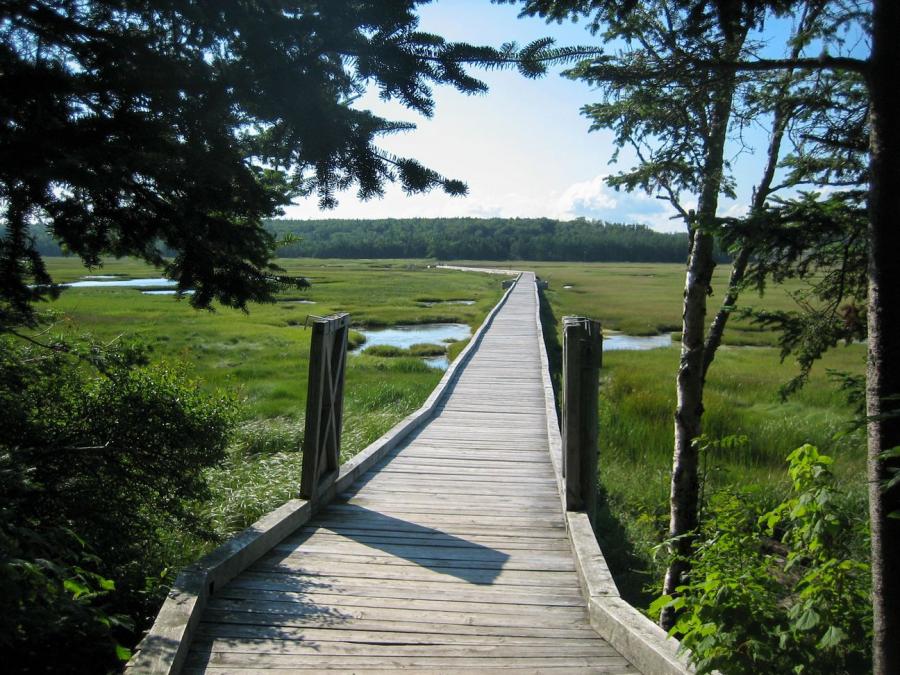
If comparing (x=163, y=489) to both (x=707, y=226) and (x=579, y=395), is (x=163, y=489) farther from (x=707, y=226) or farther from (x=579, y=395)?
(x=707, y=226)

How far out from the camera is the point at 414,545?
13.7 ft

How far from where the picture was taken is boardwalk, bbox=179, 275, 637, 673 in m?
2.89

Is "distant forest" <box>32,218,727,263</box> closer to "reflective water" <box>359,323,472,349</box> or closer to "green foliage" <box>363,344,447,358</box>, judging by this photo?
"reflective water" <box>359,323,472,349</box>

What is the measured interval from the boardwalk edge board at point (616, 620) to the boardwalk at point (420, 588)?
59 mm

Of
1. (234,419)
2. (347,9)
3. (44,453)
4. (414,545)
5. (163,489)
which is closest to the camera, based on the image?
(347,9)

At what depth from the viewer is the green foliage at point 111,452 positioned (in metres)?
3.83

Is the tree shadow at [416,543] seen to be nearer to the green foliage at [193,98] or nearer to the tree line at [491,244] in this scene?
the green foliage at [193,98]

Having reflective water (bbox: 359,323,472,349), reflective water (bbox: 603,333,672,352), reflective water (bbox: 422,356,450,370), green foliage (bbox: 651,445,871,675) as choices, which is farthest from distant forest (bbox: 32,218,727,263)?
green foliage (bbox: 651,445,871,675)

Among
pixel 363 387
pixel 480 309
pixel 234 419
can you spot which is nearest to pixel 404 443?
pixel 234 419

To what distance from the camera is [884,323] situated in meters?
2.28

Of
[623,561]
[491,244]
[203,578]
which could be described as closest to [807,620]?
[203,578]

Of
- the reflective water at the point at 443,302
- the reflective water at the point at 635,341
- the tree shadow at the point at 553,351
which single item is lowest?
the reflective water at the point at 635,341

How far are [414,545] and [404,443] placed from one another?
2818mm

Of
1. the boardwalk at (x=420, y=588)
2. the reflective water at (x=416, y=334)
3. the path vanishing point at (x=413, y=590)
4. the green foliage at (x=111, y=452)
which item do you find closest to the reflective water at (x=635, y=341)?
the reflective water at (x=416, y=334)
